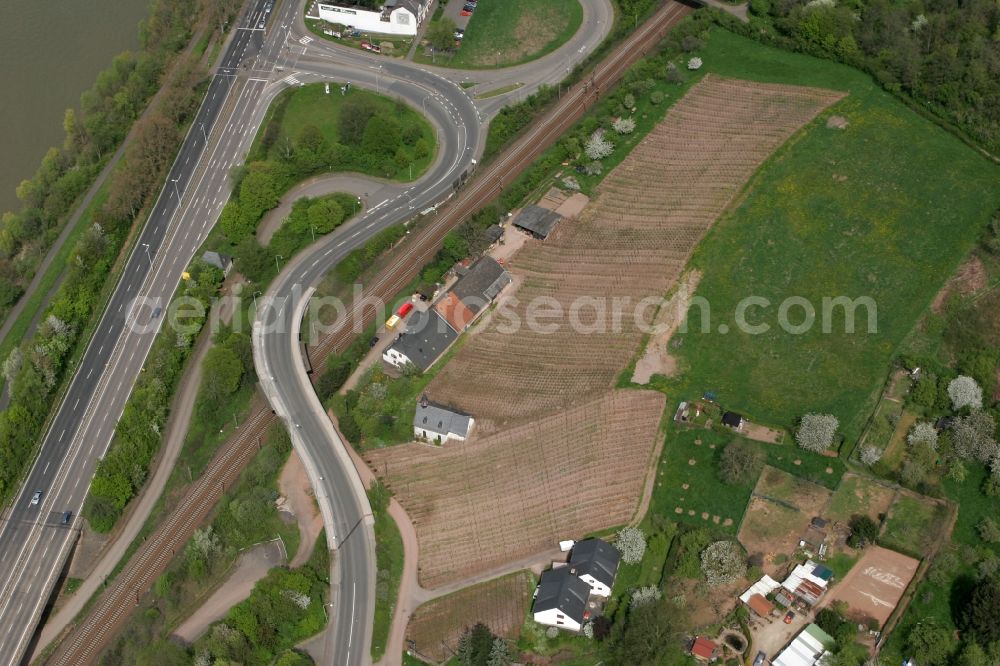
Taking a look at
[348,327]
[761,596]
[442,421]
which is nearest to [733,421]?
[761,596]

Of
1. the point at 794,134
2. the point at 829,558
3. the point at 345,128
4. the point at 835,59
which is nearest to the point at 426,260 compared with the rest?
the point at 345,128

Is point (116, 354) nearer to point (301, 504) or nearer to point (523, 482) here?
point (301, 504)

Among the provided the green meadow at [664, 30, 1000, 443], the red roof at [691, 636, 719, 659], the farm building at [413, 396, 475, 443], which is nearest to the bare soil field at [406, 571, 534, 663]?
the red roof at [691, 636, 719, 659]

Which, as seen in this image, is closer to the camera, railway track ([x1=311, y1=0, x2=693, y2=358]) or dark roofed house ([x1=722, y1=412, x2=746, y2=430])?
dark roofed house ([x1=722, y1=412, x2=746, y2=430])

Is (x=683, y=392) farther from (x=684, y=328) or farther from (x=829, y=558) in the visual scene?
(x=829, y=558)

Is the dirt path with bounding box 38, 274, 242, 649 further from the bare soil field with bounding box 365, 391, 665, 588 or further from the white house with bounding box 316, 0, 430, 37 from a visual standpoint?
the white house with bounding box 316, 0, 430, 37

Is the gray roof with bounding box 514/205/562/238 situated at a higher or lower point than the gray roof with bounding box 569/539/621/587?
higher

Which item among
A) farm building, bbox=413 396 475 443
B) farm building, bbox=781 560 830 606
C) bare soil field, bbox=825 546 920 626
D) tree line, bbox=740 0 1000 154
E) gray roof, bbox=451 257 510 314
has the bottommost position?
bare soil field, bbox=825 546 920 626
